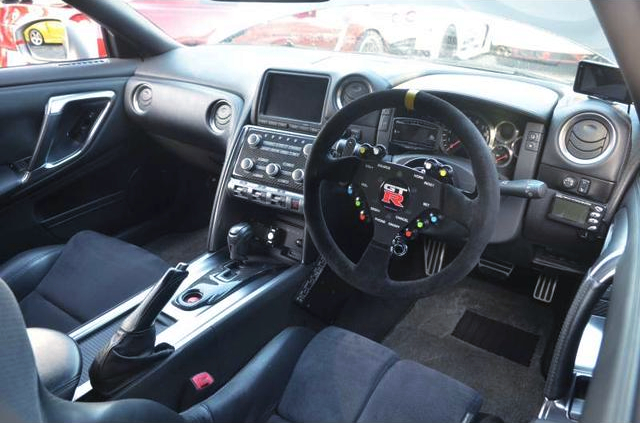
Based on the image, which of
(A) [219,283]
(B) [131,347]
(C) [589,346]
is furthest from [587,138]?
(B) [131,347]

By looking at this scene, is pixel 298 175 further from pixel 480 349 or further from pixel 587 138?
pixel 480 349

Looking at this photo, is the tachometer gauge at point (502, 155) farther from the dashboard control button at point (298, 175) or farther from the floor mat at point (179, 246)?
the floor mat at point (179, 246)

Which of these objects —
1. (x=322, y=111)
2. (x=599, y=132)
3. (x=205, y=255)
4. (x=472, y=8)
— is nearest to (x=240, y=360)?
(x=205, y=255)

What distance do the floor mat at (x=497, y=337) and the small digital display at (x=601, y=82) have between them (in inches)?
47.6

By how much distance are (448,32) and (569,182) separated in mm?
1004

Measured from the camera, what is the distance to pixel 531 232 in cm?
196

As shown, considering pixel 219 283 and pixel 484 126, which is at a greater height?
pixel 484 126

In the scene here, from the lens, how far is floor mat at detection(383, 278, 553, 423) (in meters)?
2.15

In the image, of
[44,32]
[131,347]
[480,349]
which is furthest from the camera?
[44,32]

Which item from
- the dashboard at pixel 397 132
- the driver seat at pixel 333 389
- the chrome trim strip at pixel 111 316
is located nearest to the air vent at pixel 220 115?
the dashboard at pixel 397 132

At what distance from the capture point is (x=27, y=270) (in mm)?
2043

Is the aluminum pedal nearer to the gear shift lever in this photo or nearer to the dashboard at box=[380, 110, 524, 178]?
the dashboard at box=[380, 110, 524, 178]

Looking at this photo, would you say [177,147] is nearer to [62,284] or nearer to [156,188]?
[156,188]

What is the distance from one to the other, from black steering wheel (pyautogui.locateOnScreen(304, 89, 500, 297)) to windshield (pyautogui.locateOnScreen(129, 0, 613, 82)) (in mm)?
622
